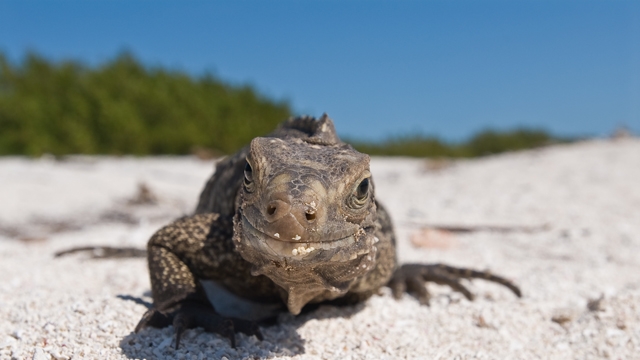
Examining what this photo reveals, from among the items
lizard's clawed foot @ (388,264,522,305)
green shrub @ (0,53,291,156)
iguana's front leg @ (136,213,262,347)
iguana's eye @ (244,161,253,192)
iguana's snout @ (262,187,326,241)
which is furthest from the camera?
green shrub @ (0,53,291,156)

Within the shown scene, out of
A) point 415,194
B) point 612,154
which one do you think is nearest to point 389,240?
point 415,194

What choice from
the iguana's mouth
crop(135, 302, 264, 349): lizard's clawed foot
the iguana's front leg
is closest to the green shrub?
the iguana's front leg

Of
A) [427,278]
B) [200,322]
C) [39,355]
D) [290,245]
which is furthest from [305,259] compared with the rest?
[427,278]

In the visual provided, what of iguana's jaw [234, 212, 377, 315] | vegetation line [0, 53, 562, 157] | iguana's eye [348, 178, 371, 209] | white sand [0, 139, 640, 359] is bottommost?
vegetation line [0, 53, 562, 157]

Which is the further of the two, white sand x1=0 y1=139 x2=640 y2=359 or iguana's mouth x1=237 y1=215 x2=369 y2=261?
white sand x1=0 y1=139 x2=640 y2=359

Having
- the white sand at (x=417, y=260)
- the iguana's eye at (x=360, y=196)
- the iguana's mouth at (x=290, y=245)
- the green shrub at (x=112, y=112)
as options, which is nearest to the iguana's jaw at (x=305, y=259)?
the iguana's mouth at (x=290, y=245)

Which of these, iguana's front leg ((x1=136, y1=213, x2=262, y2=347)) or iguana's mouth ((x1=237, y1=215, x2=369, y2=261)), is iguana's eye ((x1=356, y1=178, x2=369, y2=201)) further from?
iguana's front leg ((x1=136, y1=213, x2=262, y2=347))

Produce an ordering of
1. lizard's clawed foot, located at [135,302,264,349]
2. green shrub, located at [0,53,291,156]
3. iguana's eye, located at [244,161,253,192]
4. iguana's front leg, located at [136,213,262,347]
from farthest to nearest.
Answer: green shrub, located at [0,53,291,156]
iguana's front leg, located at [136,213,262,347]
lizard's clawed foot, located at [135,302,264,349]
iguana's eye, located at [244,161,253,192]
